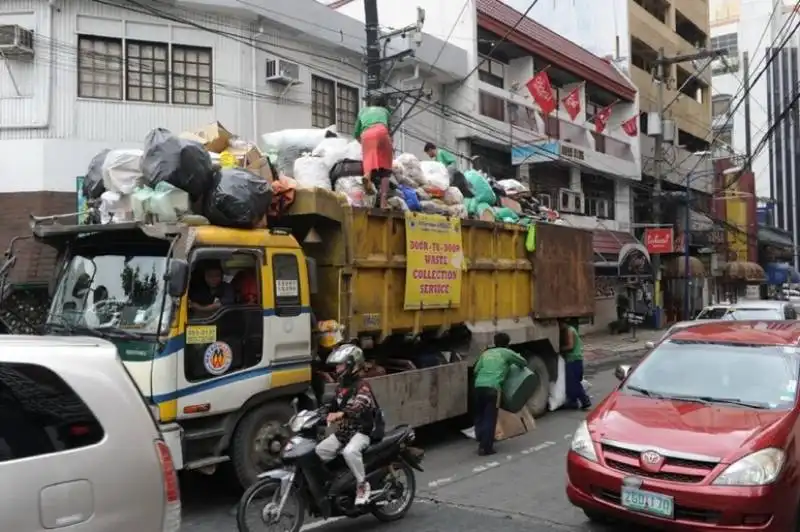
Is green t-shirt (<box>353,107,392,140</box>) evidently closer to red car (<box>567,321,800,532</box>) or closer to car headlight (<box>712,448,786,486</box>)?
red car (<box>567,321,800,532</box>)

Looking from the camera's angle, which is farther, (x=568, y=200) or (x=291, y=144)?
(x=568, y=200)

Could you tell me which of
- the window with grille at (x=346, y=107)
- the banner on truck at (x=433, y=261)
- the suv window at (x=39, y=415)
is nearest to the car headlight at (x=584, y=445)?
the banner on truck at (x=433, y=261)

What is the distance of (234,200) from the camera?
254 inches

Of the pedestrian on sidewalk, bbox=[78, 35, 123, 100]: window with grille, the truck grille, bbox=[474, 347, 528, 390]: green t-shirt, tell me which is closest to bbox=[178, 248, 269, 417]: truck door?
bbox=[474, 347, 528, 390]: green t-shirt

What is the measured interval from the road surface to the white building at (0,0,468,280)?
710 centimetres

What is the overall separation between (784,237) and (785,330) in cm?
5320

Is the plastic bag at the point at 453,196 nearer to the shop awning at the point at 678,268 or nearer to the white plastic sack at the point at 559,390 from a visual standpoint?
the white plastic sack at the point at 559,390

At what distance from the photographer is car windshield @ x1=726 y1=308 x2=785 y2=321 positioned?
1565 cm

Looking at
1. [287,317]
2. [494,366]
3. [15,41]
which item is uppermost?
[15,41]

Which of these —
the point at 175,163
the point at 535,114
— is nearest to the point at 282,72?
the point at 175,163

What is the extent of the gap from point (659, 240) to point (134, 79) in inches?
846

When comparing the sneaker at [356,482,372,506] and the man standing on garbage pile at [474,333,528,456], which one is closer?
the sneaker at [356,482,372,506]

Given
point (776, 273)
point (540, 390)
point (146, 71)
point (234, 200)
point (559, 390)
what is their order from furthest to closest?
point (776, 273) → point (146, 71) → point (559, 390) → point (540, 390) → point (234, 200)

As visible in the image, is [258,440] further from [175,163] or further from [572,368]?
[572,368]
